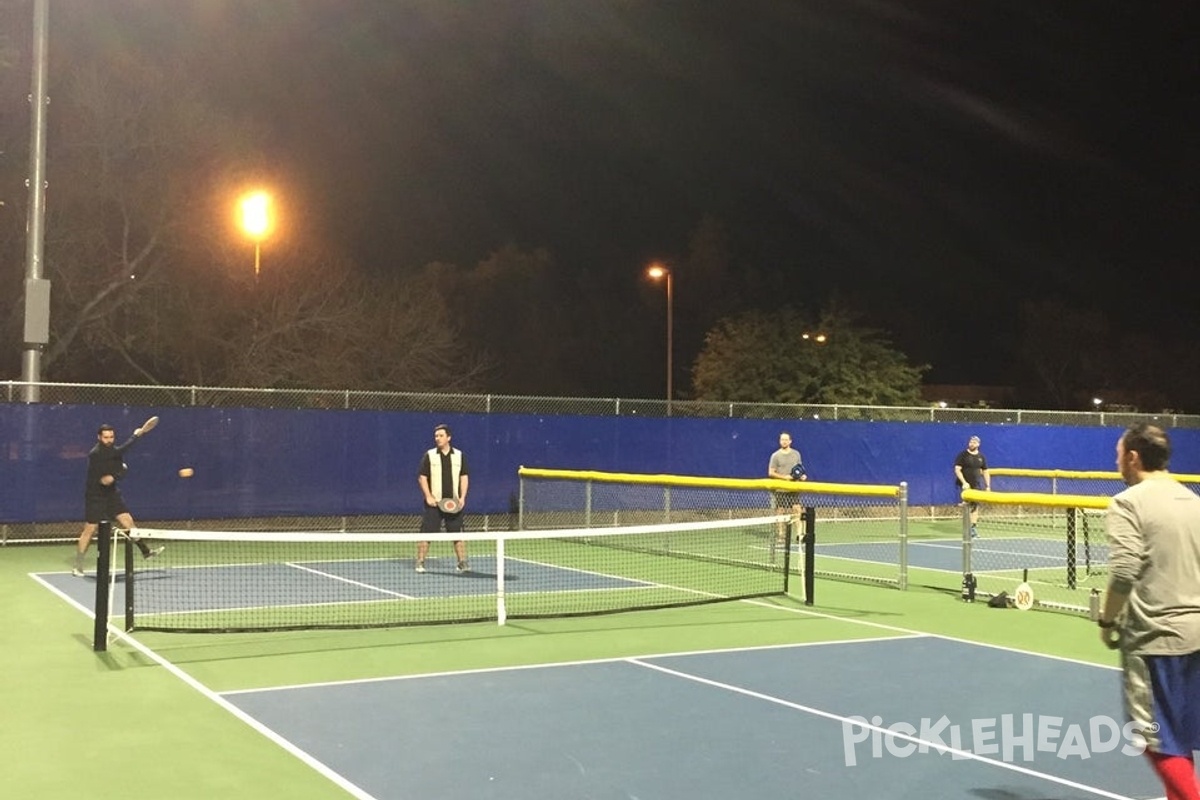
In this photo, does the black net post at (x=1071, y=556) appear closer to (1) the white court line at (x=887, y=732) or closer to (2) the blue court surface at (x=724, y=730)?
(2) the blue court surface at (x=724, y=730)

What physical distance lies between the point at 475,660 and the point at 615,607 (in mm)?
3353

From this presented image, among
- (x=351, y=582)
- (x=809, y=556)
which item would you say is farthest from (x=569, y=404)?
(x=809, y=556)

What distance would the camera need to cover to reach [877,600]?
14.2 m

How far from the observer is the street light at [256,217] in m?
26.5

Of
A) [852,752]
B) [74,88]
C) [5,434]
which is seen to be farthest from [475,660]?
[74,88]

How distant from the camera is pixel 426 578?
51.4 ft

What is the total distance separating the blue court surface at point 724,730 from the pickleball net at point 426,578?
240 cm

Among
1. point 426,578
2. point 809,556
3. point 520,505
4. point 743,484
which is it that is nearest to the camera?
point 809,556

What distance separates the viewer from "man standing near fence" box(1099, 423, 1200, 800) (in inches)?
202

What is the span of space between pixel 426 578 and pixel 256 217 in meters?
14.0

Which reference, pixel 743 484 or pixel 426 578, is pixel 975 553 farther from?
pixel 426 578

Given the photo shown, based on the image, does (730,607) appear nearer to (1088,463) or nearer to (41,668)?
(41,668)
